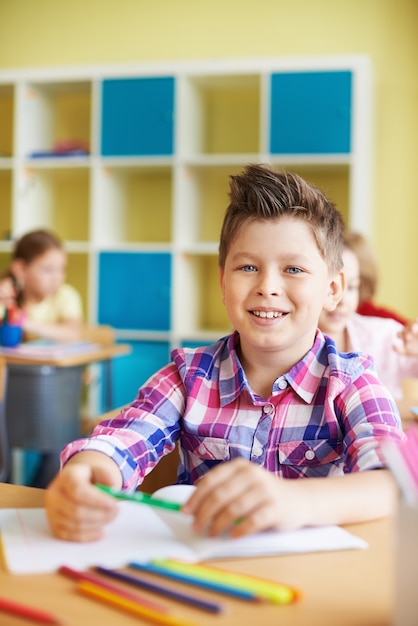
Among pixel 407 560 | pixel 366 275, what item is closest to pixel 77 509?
pixel 407 560

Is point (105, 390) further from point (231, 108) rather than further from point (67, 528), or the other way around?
point (67, 528)

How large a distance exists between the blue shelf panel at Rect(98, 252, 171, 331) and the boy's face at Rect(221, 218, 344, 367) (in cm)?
313

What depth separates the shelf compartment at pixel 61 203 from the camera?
4.74 meters

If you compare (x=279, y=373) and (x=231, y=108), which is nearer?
(x=279, y=373)

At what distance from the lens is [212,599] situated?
2.03 ft

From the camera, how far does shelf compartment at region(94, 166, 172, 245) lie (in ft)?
15.1

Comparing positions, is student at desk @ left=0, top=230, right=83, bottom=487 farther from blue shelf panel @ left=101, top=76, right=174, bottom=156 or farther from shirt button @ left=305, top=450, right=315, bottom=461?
shirt button @ left=305, top=450, right=315, bottom=461

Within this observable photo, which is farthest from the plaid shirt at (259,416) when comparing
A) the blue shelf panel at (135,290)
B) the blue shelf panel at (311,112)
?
the blue shelf panel at (135,290)

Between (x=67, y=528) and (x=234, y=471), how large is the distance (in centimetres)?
18

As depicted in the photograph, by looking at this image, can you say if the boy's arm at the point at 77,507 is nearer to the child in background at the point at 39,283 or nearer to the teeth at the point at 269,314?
the teeth at the point at 269,314

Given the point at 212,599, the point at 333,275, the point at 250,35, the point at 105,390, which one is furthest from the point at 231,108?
the point at 212,599

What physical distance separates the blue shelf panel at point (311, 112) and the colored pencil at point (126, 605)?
361 centimetres

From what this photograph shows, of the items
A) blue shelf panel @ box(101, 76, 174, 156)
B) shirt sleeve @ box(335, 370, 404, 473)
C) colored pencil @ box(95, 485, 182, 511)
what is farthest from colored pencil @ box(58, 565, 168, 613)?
blue shelf panel @ box(101, 76, 174, 156)

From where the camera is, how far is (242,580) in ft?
2.14
